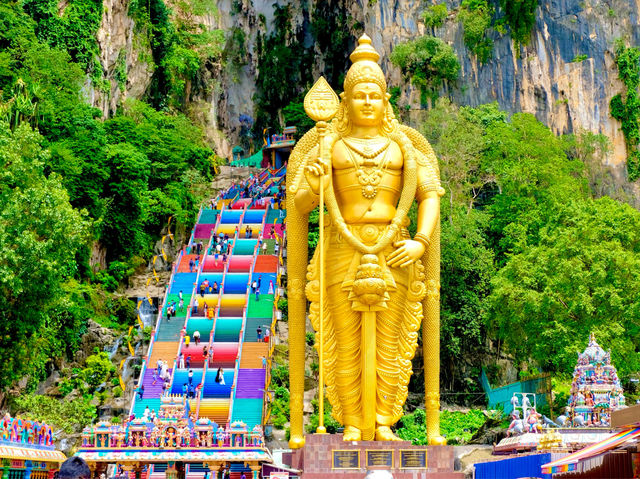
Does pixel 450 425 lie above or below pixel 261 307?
below

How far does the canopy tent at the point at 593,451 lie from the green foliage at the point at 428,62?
26.4 metres

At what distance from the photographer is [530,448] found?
13.7 m

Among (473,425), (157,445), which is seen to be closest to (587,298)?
(473,425)

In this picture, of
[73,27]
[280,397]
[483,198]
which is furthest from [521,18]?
[280,397]

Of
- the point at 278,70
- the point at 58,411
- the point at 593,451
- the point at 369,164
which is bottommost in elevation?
the point at 593,451

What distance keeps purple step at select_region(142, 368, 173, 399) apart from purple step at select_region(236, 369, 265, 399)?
1.69 meters

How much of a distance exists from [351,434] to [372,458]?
0.48 metres

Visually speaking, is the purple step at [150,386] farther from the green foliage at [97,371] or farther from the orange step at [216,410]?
the green foliage at [97,371]

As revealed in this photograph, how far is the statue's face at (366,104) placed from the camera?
1340cm

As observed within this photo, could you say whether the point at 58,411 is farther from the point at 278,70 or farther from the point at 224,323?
the point at 278,70

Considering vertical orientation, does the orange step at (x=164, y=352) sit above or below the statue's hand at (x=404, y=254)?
above

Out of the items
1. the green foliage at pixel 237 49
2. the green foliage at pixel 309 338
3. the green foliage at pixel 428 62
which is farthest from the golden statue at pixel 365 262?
the green foliage at pixel 237 49

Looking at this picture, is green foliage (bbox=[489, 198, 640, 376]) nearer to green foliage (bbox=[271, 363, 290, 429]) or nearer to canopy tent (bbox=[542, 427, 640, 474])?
green foliage (bbox=[271, 363, 290, 429])

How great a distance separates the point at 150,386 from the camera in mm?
22953
